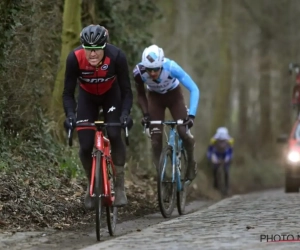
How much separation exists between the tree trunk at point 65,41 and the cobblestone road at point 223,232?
454 centimetres

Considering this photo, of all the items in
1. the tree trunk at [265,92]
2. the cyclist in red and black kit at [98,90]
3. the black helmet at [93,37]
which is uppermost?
the tree trunk at [265,92]

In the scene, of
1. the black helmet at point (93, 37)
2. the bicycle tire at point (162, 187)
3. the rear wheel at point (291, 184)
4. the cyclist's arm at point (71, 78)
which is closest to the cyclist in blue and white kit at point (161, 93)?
the bicycle tire at point (162, 187)

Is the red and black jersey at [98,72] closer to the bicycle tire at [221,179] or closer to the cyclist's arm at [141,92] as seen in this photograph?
the cyclist's arm at [141,92]

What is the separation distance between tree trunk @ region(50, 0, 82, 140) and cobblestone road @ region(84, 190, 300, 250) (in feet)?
14.9

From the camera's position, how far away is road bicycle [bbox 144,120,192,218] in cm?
1148

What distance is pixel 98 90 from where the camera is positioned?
976cm

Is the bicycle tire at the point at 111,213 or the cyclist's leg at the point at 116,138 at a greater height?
the cyclist's leg at the point at 116,138

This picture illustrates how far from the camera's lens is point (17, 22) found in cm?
1223

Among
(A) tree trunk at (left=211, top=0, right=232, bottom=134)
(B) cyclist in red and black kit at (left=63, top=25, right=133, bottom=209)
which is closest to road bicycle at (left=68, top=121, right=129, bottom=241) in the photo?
(B) cyclist in red and black kit at (left=63, top=25, right=133, bottom=209)

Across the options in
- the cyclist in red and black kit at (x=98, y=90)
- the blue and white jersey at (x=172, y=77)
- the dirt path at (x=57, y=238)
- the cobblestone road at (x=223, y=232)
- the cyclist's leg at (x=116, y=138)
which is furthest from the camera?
the blue and white jersey at (x=172, y=77)

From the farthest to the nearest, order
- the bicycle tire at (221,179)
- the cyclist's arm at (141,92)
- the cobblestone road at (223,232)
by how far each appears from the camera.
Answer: the bicycle tire at (221,179)
the cyclist's arm at (141,92)
the cobblestone road at (223,232)

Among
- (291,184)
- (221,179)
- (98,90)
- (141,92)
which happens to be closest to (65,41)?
(141,92)

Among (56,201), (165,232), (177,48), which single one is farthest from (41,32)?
(177,48)

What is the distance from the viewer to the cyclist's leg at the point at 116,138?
31.9 feet
